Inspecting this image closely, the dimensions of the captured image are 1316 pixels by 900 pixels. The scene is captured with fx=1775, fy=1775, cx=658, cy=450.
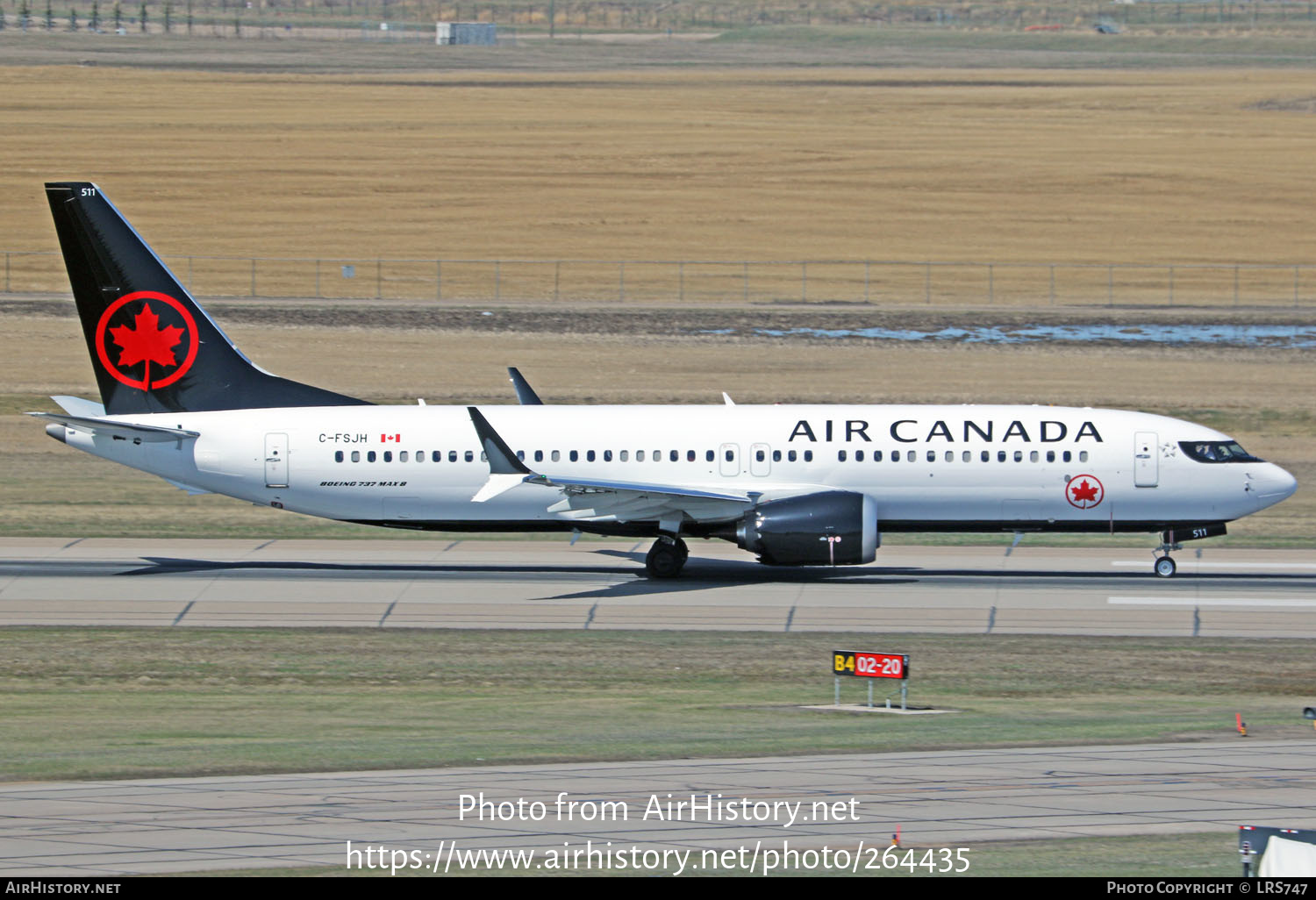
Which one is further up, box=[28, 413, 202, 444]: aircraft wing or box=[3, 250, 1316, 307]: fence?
box=[3, 250, 1316, 307]: fence

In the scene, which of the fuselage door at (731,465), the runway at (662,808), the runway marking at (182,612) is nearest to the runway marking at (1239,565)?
the fuselage door at (731,465)

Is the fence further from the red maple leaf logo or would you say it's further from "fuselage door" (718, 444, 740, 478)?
"fuselage door" (718, 444, 740, 478)

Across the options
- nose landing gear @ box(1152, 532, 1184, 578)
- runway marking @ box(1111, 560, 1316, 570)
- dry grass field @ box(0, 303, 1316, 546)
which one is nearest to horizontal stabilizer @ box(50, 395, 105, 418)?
dry grass field @ box(0, 303, 1316, 546)

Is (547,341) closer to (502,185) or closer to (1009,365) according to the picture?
(1009,365)

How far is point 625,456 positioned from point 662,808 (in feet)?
72.6

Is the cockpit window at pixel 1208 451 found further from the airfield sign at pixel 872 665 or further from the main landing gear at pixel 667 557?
the airfield sign at pixel 872 665

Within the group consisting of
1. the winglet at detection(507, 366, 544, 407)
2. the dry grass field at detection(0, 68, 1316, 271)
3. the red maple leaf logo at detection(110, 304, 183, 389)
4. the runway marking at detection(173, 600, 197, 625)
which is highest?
the dry grass field at detection(0, 68, 1316, 271)

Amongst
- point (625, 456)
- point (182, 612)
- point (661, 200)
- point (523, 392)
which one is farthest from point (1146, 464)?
point (661, 200)

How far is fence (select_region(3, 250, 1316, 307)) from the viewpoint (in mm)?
91250

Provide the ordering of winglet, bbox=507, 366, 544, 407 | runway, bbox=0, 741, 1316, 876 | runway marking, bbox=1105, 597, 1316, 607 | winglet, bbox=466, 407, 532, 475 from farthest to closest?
1. winglet, bbox=507, 366, 544, 407
2. winglet, bbox=466, 407, 532, 475
3. runway marking, bbox=1105, 597, 1316, 607
4. runway, bbox=0, 741, 1316, 876

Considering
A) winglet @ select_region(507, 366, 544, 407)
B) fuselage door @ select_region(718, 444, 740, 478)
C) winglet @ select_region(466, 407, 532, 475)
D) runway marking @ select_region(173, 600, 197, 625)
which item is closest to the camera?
runway marking @ select_region(173, 600, 197, 625)

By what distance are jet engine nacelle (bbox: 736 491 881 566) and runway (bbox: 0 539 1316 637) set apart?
2.89 feet

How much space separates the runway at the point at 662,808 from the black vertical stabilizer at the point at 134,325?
21957mm

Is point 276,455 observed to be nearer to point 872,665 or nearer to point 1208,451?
point 872,665
